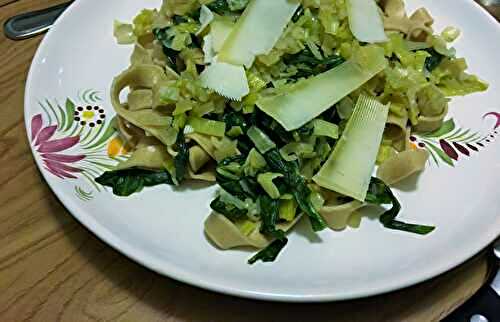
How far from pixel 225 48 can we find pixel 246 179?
44cm

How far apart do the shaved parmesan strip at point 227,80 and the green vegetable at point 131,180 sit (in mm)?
326

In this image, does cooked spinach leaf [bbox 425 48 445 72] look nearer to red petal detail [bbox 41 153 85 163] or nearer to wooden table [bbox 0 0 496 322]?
wooden table [bbox 0 0 496 322]

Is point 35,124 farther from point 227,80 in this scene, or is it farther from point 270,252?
point 270,252

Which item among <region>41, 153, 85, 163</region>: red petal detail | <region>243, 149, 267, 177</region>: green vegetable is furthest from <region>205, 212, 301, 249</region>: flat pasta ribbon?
<region>41, 153, 85, 163</region>: red petal detail

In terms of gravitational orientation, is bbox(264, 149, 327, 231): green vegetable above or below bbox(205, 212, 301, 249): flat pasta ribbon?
above

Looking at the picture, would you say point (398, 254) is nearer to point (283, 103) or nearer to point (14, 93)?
point (283, 103)

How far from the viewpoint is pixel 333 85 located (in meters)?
1.90

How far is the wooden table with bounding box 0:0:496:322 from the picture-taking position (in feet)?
5.83

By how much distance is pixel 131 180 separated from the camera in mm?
1920

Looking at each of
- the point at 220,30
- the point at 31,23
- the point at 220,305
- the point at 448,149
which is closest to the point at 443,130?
the point at 448,149

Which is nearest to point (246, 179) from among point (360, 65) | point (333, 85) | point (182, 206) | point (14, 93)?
point (182, 206)

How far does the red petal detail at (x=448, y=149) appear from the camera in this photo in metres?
2.03

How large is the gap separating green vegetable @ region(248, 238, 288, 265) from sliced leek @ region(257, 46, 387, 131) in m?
0.35

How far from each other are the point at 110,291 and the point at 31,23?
1.50 meters
